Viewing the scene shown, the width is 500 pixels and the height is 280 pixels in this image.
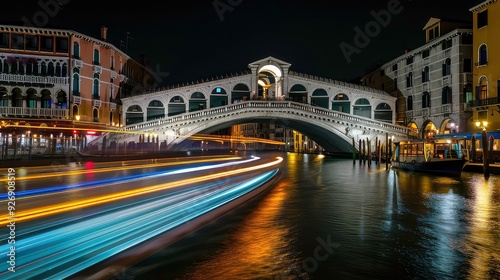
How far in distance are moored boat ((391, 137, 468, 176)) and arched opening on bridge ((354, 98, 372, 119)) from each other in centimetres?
1666

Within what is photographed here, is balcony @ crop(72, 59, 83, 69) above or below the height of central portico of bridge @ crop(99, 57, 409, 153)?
above

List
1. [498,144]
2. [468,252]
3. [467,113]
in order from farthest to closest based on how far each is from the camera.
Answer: [467,113] < [498,144] < [468,252]

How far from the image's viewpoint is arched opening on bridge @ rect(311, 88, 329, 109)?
44281mm

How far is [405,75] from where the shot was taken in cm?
4088

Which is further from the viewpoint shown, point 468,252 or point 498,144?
point 498,144

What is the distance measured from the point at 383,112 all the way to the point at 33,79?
3436cm

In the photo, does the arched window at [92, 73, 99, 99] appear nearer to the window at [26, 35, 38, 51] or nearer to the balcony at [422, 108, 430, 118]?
the window at [26, 35, 38, 51]

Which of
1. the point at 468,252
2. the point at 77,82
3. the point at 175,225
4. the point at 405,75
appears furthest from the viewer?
the point at 405,75

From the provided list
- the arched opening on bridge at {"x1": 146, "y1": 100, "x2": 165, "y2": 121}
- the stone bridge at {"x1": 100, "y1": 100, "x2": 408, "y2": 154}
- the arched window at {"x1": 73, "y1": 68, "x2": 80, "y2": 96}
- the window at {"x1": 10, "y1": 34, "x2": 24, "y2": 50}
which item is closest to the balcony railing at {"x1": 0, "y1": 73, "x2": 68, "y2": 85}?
the arched window at {"x1": 73, "y1": 68, "x2": 80, "y2": 96}

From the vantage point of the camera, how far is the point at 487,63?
29.9 metres

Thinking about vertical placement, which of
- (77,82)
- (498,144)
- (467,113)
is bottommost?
(498,144)

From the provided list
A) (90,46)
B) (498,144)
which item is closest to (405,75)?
(498,144)

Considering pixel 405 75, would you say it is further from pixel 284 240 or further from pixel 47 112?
pixel 284 240

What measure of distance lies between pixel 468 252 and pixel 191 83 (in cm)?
3814
